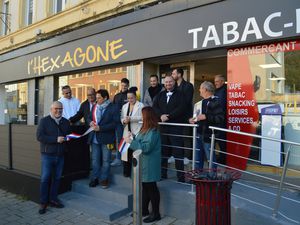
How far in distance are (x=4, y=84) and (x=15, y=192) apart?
813cm

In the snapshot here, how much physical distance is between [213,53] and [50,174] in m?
3.84

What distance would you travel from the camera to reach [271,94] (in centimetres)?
557

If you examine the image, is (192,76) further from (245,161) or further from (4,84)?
(4,84)

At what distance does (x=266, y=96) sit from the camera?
221 inches

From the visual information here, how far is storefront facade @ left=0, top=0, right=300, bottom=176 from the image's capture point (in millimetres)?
5363

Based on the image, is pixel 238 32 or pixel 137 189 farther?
pixel 238 32

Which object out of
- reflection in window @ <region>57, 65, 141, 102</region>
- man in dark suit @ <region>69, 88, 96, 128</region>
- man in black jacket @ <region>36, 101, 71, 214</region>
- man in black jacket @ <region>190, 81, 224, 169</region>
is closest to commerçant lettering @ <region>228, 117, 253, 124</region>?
man in black jacket @ <region>190, 81, 224, 169</region>

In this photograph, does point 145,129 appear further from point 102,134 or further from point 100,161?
point 100,161

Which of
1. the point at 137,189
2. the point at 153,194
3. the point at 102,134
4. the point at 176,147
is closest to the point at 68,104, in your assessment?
the point at 102,134

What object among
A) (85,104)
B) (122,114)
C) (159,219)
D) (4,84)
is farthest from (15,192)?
(4,84)

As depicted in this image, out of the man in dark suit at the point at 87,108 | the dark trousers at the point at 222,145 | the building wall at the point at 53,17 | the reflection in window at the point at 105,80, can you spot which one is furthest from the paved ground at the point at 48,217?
the building wall at the point at 53,17

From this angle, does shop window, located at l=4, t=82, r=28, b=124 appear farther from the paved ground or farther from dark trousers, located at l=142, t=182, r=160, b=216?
dark trousers, located at l=142, t=182, r=160, b=216

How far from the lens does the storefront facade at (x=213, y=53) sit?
17.6 ft

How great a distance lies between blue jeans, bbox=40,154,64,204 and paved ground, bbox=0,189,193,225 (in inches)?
9.9
